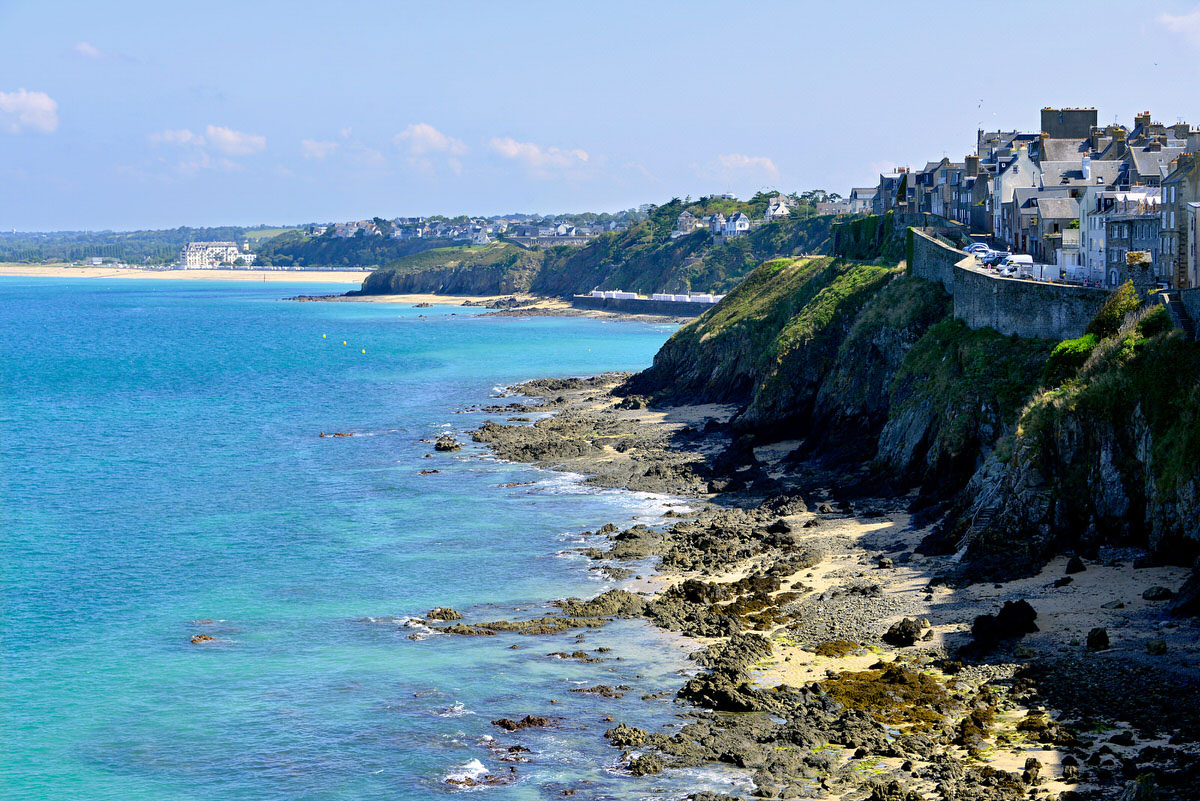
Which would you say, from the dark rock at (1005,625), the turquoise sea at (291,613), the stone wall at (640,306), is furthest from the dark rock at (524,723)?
the stone wall at (640,306)

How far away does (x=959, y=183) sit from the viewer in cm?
7675

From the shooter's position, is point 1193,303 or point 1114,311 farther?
point 1114,311

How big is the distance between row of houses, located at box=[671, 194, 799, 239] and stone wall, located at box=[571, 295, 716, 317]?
2214 cm

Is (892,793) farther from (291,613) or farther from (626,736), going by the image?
(291,613)

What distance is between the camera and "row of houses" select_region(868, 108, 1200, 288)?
40500mm

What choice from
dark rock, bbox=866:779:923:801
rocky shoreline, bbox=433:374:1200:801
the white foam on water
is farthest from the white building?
dark rock, bbox=866:779:923:801

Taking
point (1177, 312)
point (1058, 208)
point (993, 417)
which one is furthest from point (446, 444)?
point (1177, 312)

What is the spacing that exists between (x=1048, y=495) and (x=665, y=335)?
9465 cm

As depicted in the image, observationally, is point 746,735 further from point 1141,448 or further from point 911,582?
point 1141,448

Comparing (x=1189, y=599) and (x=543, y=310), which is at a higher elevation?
(x=543, y=310)

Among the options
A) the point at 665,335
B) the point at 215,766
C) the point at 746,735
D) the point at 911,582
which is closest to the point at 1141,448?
the point at 911,582

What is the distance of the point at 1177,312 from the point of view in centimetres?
3403

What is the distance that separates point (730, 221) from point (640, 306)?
101 feet

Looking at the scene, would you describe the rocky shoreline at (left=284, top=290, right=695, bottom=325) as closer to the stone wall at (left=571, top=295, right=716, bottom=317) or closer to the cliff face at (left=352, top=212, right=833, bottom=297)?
the stone wall at (left=571, top=295, right=716, bottom=317)
